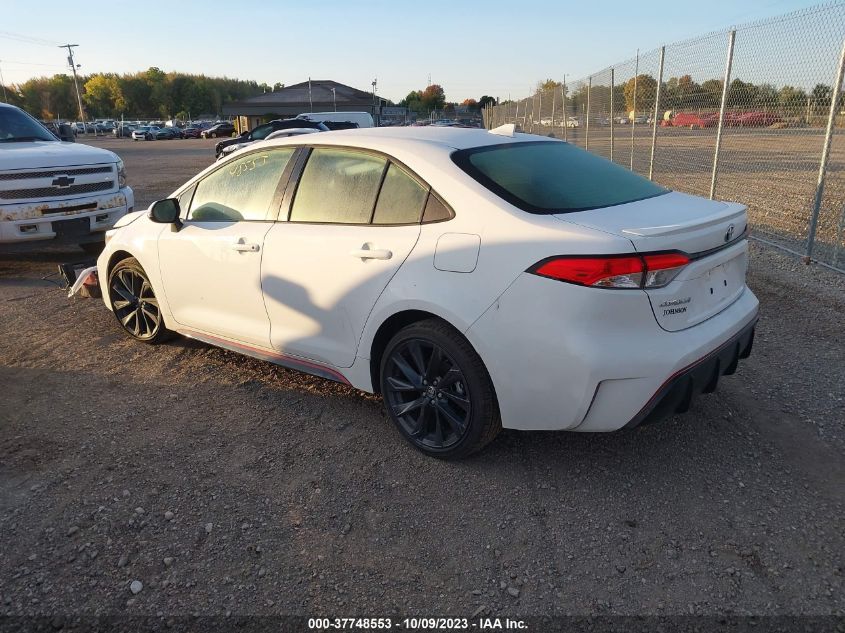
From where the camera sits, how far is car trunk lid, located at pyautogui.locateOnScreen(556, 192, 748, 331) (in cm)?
267

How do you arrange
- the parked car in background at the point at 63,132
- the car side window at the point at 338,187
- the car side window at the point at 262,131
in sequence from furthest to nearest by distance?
the car side window at the point at 262,131 → the parked car in background at the point at 63,132 → the car side window at the point at 338,187

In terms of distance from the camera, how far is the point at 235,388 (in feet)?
13.9

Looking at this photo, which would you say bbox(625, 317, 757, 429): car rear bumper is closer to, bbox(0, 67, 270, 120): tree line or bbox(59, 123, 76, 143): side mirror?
bbox(59, 123, 76, 143): side mirror

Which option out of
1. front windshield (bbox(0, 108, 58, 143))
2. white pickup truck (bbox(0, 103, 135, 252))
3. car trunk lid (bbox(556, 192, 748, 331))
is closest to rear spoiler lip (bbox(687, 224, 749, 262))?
car trunk lid (bbox(556, 192, 748, 331))

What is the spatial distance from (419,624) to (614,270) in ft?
5.00

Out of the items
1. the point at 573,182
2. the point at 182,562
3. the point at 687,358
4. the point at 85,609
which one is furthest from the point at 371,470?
the point at 573,182

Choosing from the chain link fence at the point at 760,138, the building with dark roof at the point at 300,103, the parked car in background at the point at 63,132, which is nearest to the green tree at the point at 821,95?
the chain link fence at the point at 760,138

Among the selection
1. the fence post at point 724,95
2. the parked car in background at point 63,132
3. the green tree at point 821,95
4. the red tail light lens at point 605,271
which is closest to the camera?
the red tail light lens at point 605,271

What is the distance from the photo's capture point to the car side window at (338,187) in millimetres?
3424

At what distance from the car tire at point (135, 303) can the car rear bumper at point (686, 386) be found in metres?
3.50

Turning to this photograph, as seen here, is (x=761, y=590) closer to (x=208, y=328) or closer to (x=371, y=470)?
(x=371, y=470)

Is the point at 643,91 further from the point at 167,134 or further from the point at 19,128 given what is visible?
the point at 167,134

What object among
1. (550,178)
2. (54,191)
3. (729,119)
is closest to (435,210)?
(550,178)

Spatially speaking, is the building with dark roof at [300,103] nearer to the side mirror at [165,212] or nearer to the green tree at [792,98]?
the green tree at [792,98]
